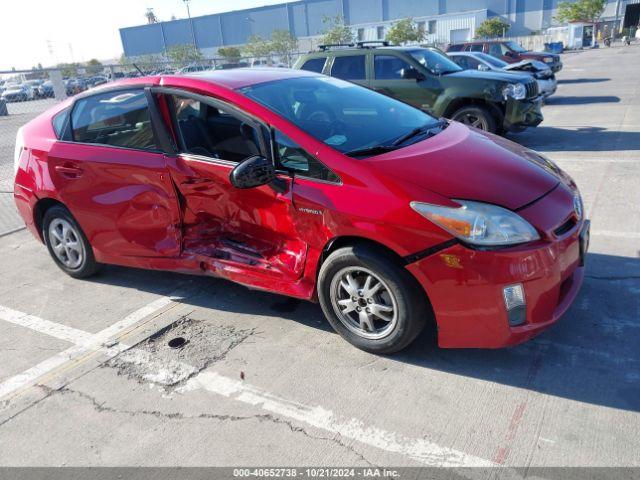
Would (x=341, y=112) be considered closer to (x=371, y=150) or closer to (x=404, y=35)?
(x=371, y=150)

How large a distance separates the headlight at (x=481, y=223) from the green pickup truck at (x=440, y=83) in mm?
5785

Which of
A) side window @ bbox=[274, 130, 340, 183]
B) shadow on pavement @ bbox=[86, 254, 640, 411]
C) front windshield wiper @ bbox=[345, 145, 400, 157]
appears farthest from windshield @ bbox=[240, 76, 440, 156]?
shadow on pavement @ bbox=[86, 254, 640, 411]

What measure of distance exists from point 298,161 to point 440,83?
6.51m

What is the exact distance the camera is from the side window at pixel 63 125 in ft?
14.8

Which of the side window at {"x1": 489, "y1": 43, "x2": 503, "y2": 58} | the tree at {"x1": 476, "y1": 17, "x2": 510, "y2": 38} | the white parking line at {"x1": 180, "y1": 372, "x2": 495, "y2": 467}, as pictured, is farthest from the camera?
the tree at {"x1": 476, "y1": 17, "x2": 510, "y2": 38}

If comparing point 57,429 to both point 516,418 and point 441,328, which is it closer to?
point 441,328

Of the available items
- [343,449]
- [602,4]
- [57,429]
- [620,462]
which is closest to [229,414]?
[343,449]

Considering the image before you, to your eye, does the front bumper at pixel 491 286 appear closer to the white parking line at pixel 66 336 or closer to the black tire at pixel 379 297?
the black tire at pixel 379 297

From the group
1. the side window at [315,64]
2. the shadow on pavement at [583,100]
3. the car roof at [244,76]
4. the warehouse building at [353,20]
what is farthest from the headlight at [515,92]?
the warehouse building at [353,20]

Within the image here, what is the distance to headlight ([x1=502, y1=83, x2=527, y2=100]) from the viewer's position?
8461 millimetres

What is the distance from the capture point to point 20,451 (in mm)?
2713

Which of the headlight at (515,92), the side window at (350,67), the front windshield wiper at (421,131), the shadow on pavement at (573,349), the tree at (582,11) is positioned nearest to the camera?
the shadow on pavement at (573,349)

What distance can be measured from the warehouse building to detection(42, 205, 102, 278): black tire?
70.3 metres

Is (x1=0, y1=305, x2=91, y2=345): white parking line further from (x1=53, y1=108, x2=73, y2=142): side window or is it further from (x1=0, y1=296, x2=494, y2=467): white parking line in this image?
(x1=53, y1=108, x2=73, y2=142): side window
